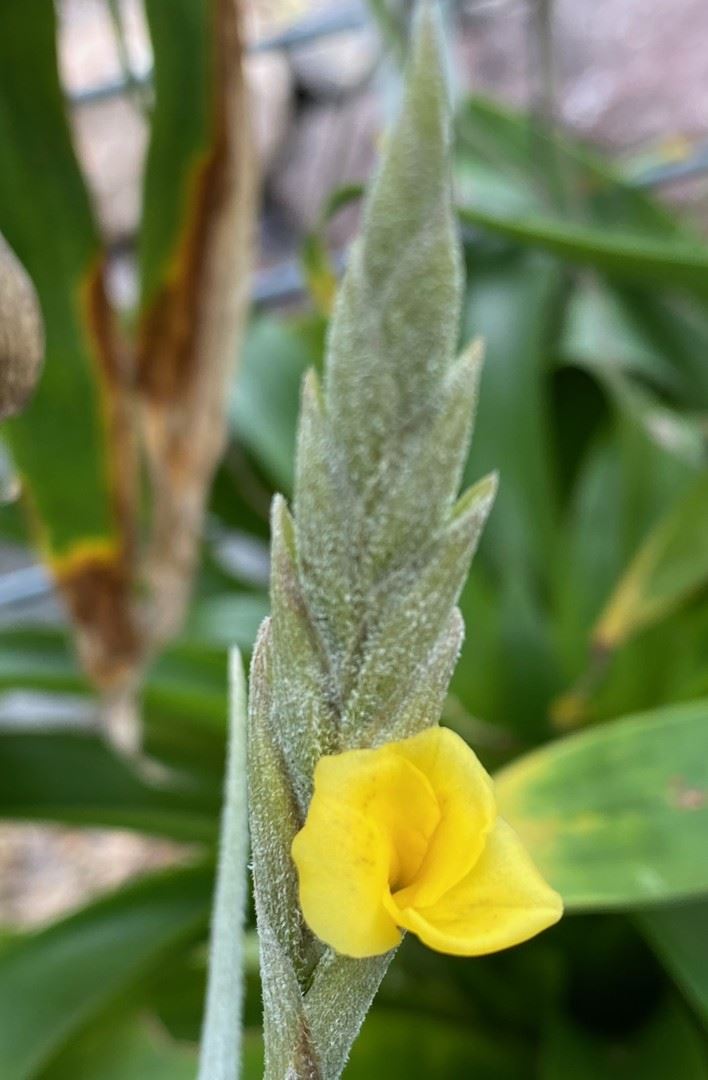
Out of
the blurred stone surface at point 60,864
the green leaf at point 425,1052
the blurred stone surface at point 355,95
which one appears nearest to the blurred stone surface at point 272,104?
A: the blurred stone surface at point 355,95

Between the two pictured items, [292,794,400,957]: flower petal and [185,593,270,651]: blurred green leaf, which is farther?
[185,593,270,651]: blurred green leaf

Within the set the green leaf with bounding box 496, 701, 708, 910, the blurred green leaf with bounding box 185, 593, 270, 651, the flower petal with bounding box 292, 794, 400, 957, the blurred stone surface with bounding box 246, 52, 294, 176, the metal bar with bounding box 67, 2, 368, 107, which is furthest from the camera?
the blurred stone surface with bounding box 246, 52, 294, 176

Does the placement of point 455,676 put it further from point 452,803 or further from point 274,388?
point 452,803

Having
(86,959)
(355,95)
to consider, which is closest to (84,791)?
(86,959)

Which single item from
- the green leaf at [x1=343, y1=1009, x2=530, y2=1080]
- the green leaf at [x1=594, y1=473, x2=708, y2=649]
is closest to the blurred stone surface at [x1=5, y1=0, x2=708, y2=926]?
the green leaf at [x1=343, y1=1009, x2=530, y2=1080]

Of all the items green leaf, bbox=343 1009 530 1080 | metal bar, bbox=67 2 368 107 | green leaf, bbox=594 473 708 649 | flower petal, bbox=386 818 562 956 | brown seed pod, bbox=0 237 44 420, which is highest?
brown seed pod, bbox=0 237 44 420

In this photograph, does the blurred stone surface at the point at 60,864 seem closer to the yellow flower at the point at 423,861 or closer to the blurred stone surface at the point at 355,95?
the blurred stone surface at the point at 355,95

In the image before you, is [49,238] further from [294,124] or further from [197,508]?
[294,124]

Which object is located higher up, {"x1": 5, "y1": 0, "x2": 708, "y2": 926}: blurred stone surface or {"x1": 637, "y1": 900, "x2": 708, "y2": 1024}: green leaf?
{"x1": 637, "y1": 900, "x2": 708, "y2": 1024}: green leaf

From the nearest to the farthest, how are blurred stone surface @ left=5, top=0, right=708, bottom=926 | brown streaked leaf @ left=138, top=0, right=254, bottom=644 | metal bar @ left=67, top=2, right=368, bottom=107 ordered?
brown streaked leaf @ left=138, top=0, right=254, bottom=644, metal bar @ left=67, top=2, right=368, bottom=107, blurred stone surface @ left=5, top=0, right=708, bottom=926

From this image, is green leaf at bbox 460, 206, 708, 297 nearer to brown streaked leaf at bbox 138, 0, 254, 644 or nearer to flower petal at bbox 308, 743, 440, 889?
brown streaked leaf at bbox 138, 0, 254, 644
